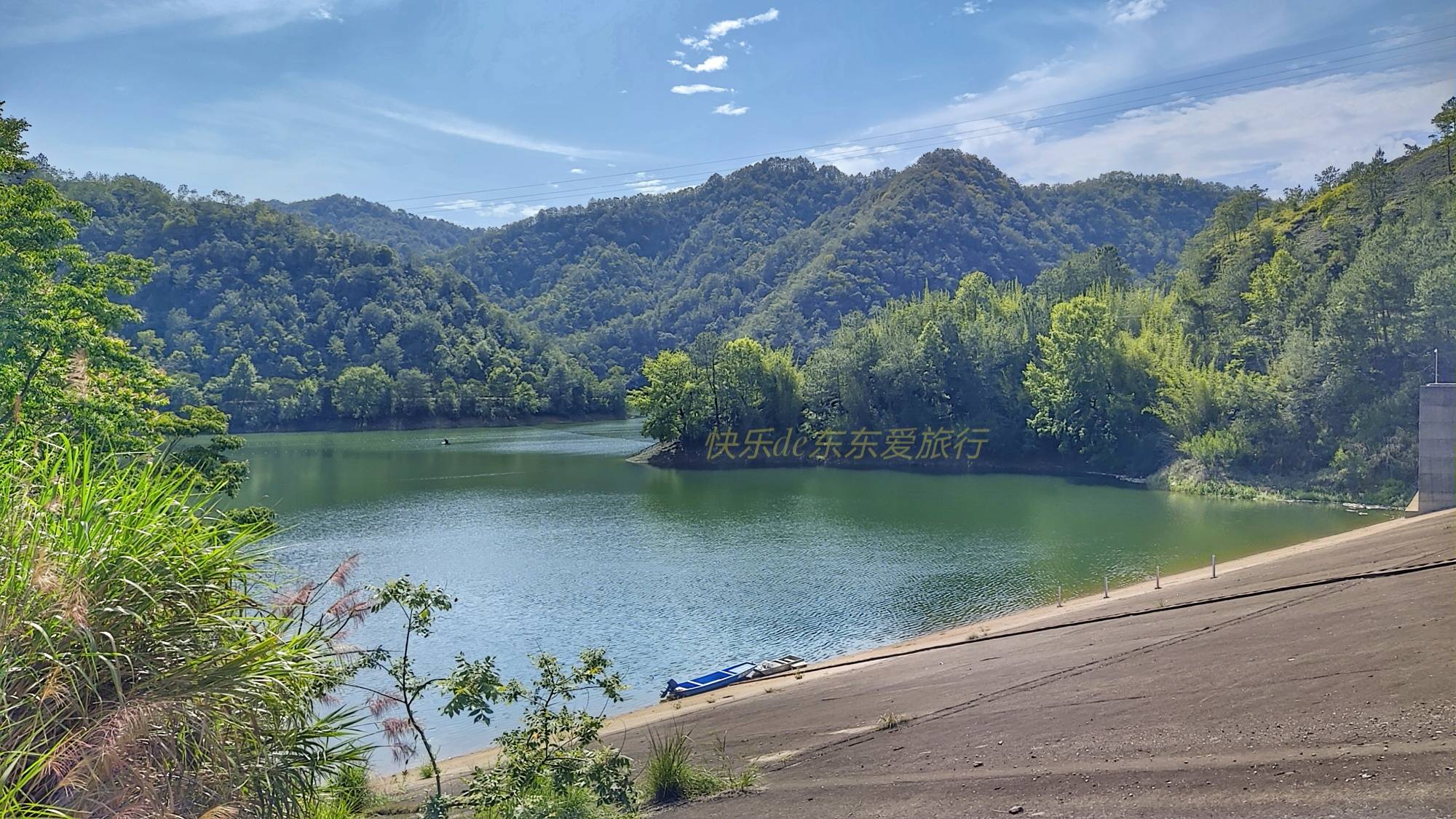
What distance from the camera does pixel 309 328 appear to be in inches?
4535

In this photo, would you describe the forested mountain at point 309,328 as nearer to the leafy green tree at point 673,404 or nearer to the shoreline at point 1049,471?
the shoreline at point 1049,471

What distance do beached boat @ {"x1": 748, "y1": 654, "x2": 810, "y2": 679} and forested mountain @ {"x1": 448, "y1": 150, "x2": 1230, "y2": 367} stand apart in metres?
93.0

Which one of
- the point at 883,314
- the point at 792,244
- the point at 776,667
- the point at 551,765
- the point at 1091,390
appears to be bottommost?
the point at 776,667

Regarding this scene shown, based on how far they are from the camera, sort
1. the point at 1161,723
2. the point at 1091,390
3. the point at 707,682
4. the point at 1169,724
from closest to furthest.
Result: the point at 1169,724 → the point at 1161,723 → the point at 707,682 → the point at 1091,390

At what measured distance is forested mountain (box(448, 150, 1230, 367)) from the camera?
4983 inches

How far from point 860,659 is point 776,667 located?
6.83 feet

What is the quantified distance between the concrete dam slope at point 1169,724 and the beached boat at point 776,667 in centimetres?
371

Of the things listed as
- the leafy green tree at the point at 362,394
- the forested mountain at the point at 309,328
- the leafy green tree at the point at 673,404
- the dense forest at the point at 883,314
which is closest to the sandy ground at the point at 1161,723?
→ the dense forest at the point at 883,314

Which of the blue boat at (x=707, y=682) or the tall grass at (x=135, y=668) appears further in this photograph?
the blue boat at (x=707, y=682)

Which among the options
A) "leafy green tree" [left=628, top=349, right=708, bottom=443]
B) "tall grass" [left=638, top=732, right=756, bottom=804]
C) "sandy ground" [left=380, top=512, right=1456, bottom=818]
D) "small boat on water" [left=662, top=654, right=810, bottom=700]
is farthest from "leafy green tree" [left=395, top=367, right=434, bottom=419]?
"tall grass" [left=638, top=732, right=756, bottom=804]

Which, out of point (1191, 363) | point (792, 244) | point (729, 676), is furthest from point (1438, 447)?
point (792, 244)

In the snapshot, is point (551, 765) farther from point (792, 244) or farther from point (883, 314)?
point (792, 244)

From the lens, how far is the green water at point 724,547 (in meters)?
23.7

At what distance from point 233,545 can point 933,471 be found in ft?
191
